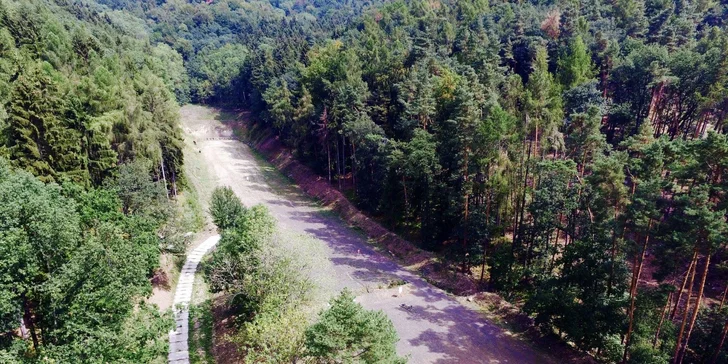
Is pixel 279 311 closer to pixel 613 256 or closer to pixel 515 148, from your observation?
pixel 613 256

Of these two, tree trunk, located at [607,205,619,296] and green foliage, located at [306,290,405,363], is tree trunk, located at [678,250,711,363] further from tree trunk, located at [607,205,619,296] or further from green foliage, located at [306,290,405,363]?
green foliage, located at [306,290,405,363]

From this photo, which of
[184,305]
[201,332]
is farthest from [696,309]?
[184,305]

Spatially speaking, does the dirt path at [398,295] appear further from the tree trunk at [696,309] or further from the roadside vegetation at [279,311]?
the tree trunk at [696,309]

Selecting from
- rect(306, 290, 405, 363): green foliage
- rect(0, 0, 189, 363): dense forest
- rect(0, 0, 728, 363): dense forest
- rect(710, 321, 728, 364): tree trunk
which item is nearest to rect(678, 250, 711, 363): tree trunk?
rect(0, 0, 728, 363): dense forest

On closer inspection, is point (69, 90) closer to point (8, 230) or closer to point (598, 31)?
point (8, 230)

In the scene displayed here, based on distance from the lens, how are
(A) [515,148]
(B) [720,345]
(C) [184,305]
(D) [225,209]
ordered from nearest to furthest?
(B) [720,345], (C) [184,305], (A) [515,148], (D) [225,209]
